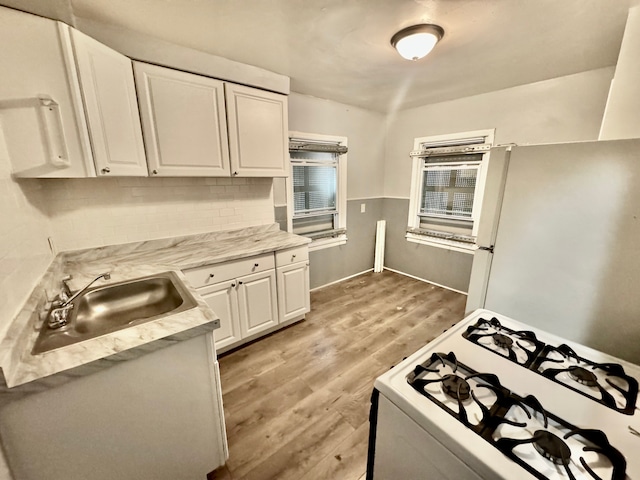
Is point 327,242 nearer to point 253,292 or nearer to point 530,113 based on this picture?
point 253,292

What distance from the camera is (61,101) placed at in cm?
139

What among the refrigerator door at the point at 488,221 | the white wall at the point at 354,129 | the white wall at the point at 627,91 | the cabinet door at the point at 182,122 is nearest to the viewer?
the refrigerator door at the point at 488,221

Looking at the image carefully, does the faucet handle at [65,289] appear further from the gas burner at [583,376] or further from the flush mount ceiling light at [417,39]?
the flush mount ceiling light at [417,39]

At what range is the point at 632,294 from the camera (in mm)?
1033

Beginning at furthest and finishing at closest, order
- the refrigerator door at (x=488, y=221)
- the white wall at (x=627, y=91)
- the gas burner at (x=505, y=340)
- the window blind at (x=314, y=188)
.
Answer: the window blind at (x=314, y=188), the white wall at (x=627, y=91), the refrigerator door at (x=488, y=221), the gas burner at (x=505, y=340)

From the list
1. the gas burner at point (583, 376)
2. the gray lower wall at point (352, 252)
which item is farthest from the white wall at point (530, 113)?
the gas burner at point (583, 376)

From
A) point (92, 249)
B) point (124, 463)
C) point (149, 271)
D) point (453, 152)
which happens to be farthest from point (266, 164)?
point (453, 152)

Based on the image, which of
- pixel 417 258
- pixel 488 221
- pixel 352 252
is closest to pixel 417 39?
pixel 488 221

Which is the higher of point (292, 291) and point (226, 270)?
point (226, 270)

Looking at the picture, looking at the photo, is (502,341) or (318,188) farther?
(318,188)

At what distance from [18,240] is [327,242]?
2776mm

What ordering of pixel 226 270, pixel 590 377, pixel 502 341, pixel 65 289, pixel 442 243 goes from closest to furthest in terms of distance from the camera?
pixel 590 377 → pixel 502 341 → pixel 65 289 → pixel 226 270 → pixel 442 243

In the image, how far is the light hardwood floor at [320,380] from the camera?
4.61ft

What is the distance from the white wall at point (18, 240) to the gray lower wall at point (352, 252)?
2.43 m
